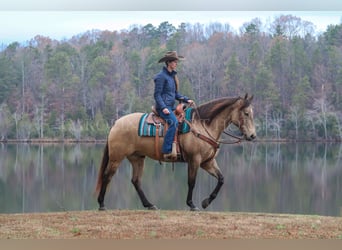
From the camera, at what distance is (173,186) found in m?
15.1

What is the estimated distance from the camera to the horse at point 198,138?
7.93 m

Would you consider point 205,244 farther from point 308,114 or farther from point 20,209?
point 308,114

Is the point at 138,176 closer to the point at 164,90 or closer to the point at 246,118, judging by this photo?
the point at 164,90

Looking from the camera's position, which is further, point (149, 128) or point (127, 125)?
point (127, 125)

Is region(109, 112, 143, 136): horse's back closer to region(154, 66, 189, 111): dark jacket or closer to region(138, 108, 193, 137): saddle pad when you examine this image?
region(138, 108, 193, 137): saddle pad

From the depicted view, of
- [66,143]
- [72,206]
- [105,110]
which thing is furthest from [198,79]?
[72,206]

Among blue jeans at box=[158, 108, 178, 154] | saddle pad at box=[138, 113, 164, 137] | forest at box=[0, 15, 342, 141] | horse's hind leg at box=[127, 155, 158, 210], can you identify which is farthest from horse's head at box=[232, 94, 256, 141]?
forest at box=[0, 15, 342, 141]

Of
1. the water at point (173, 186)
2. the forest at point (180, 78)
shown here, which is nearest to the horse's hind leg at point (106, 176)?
the water at point (173, 186)

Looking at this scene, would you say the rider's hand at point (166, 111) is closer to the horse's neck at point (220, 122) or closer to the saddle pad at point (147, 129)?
the saddle pad at point (147, 129)

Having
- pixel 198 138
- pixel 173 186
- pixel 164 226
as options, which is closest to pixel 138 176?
pixel 198 138

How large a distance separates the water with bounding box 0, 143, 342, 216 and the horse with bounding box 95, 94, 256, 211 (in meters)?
0.83

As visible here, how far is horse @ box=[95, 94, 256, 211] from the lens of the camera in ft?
26.0

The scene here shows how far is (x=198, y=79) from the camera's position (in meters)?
32.8

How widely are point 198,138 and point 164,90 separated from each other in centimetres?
79
